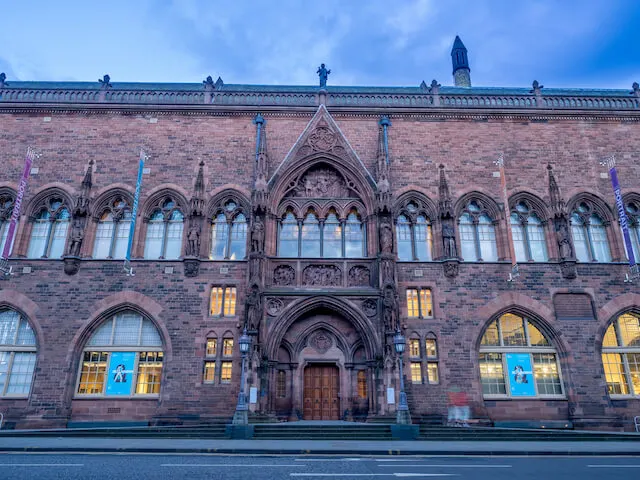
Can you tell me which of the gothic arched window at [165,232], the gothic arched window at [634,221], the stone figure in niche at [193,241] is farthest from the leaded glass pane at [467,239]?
the gothic arched window at [165,232]

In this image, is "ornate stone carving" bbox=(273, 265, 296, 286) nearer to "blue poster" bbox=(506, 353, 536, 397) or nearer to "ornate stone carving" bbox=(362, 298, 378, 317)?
"ornate stone carving" bbox=(362, 298, 378, 317)

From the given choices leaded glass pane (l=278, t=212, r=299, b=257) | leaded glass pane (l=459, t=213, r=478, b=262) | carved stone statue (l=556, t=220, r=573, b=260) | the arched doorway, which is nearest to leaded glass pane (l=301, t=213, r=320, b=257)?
leaded glass pane (l=278, t=212, r=299, b=257)

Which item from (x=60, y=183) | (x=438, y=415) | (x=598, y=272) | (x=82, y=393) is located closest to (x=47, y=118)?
(x=60, y=183)

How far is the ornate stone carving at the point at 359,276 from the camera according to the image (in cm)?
1889

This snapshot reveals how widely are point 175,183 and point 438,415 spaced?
1550cm

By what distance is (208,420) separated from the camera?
55.2 ft

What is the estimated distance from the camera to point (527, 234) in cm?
2022

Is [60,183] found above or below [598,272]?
above

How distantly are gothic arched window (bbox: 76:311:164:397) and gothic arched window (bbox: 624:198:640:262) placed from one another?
873 inches

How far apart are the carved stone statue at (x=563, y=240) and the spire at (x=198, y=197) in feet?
53.9

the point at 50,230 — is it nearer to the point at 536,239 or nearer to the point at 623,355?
the point at 536,239

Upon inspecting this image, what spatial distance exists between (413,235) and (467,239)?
259 centimetres

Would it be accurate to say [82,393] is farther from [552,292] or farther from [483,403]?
[552,292]

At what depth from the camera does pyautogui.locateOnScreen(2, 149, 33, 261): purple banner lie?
18078 mm
